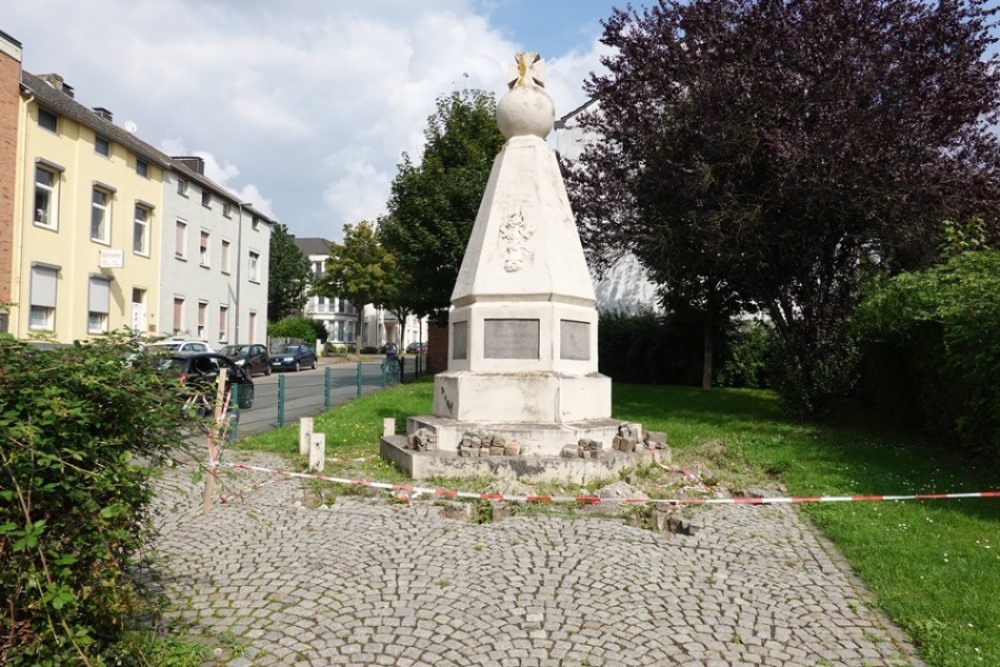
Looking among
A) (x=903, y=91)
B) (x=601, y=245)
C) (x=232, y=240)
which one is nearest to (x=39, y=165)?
(x=232, y=240)

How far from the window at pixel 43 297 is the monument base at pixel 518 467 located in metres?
19.1

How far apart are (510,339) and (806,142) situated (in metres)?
6.64

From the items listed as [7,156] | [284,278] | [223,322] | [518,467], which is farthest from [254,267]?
[518,467]

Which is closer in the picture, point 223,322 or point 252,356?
point 252,356

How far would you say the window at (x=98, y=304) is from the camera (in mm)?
24406

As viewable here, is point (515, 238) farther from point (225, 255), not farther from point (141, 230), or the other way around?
point (225, 255)

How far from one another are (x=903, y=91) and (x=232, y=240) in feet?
104

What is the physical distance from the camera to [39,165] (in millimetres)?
21922

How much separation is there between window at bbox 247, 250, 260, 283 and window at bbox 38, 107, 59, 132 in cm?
1561

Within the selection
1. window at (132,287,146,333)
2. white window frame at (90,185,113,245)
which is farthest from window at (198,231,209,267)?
white window frame at (90,185,113,245)

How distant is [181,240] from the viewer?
101 ft

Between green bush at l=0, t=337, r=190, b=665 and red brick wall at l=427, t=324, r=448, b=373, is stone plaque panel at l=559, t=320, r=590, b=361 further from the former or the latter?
red brick wall at l=427, t=324, r=448, b=373

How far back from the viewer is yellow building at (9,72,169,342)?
835 inches

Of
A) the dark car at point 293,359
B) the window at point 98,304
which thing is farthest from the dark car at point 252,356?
the window at point 98,304
